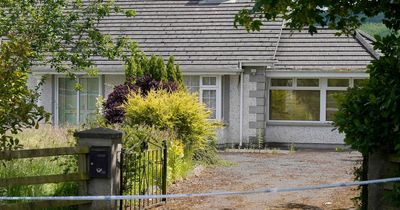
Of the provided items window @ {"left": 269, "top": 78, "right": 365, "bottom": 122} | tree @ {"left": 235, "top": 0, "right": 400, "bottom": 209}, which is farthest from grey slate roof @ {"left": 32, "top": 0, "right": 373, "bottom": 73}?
tree @ {"left": 235, "top": 0, "right": 400, "bottom": 209}

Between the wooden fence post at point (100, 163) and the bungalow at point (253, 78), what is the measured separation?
47.6 ft

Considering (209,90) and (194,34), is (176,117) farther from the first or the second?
(194,34)

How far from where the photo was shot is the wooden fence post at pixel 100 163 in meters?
10.2

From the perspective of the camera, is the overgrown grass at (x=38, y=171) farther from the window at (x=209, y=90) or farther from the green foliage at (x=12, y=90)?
the window at (x=209, y=90)

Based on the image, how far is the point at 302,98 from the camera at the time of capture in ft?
83.8

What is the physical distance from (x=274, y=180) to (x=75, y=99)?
40.7 ft

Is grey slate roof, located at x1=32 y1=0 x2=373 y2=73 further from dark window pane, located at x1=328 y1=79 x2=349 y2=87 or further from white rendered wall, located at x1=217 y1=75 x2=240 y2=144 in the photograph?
white rendered wall, located at x1=217 y1=75 x2=240 y2=144

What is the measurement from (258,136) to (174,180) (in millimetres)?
10339

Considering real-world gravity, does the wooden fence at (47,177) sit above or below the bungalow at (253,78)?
below

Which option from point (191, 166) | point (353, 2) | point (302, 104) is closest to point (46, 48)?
point (191, 166)

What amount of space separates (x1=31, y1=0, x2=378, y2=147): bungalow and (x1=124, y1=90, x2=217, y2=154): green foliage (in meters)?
7.09

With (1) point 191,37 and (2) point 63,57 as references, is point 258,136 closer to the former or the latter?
(1) point 191,37

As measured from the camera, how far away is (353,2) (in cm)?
942

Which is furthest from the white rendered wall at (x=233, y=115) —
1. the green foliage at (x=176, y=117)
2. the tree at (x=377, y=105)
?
the tree at (x=377, y=105)
